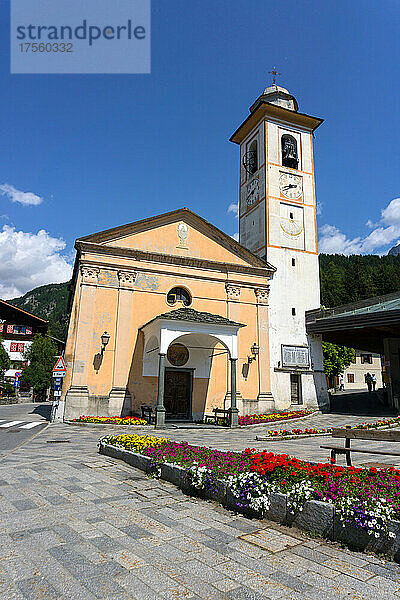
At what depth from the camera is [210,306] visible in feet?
73.5

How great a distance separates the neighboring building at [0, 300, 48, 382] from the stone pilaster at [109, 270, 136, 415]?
38.6 meters

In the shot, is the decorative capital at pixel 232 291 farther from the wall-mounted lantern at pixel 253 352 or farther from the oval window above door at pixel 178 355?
the oval window above door at pixel 178 355

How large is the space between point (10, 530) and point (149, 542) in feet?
5.38

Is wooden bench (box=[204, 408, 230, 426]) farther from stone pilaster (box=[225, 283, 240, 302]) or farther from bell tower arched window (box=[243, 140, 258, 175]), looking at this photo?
bell tower arched window (box=[243, 140, 258, 175])

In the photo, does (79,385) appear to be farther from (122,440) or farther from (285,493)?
(285,493)

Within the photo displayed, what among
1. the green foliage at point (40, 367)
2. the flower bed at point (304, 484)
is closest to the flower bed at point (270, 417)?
→ the flower bed at point (304, 484)

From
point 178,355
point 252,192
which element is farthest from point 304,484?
point 252,192

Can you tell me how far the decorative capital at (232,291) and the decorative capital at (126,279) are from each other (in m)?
5.34

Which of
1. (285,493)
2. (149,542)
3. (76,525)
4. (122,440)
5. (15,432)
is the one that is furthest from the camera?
(15,432)

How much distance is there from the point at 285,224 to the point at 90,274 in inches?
499

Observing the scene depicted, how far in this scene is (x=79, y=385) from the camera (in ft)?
61.2

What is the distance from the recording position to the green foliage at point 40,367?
133ft

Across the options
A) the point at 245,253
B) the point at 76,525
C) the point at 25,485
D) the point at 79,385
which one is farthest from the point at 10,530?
the point at 245,253

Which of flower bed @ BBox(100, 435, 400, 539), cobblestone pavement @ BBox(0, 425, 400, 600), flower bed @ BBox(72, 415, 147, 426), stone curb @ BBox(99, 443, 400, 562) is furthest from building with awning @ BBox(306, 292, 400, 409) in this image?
cobblestone pavement @ BBox(0, 425, 400, 600)
